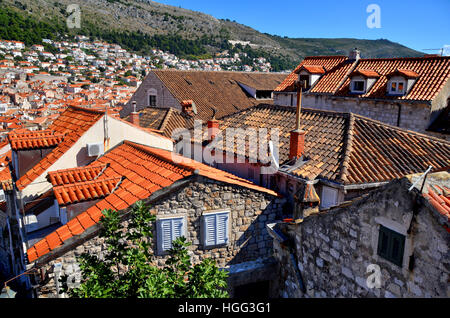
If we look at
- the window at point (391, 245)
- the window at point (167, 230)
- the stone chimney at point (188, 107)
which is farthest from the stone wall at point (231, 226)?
the stone chimney at point (188, 107)

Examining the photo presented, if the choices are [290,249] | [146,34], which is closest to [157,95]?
[290,249]

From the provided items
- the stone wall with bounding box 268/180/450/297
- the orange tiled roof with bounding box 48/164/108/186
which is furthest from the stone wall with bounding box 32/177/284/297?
the orange tiled roof with bounding box 48/164/108/186

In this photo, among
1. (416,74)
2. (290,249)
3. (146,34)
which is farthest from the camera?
(146,34)

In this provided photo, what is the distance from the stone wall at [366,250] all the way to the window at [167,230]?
273 cm

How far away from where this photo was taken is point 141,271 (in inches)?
230

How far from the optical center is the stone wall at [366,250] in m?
4.59

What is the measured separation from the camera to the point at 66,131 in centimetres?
1364

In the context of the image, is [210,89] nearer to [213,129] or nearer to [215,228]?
[213,129]

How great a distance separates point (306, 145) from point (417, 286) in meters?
7.86

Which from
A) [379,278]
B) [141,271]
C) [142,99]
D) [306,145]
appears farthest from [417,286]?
[142,99]

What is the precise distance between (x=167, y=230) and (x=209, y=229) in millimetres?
1169

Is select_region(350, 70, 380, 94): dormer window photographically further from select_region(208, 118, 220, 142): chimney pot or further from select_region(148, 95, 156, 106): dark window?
select_region(148, 95, 156, 106): dark window

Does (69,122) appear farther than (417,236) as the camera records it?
Yes

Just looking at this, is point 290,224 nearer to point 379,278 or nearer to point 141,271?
point 379,278
